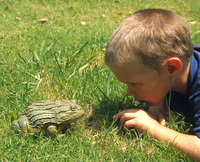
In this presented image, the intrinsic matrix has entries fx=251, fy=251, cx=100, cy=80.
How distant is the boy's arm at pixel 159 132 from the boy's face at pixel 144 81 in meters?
0.17

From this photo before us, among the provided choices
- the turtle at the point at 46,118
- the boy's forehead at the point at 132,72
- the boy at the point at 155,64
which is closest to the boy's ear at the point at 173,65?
the boy at the point at 155,64

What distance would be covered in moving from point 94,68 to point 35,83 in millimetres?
738

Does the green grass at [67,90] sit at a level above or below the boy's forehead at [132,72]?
below

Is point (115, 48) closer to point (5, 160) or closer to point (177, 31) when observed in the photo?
point (177, 31)

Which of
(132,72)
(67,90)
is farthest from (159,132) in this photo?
(67,90)

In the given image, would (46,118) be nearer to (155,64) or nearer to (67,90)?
(67,90)

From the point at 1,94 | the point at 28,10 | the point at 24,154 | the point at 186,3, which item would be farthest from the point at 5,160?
the point at 186,3

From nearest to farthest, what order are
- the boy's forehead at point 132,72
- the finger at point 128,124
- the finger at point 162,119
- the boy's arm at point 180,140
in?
1. the boy's arm at point 180,140
2. the boy's forehead at point 132,72
3. the finger at point 128,124
4. the finger at point 162,119

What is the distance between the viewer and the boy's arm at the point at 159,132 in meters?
1.91

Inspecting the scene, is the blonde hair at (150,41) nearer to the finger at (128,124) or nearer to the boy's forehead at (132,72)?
the boy's forehead at (132,72)

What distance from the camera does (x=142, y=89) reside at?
83.5 inches

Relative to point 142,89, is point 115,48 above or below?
above

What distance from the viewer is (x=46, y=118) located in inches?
81.9

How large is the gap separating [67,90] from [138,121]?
3.02 feet
